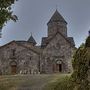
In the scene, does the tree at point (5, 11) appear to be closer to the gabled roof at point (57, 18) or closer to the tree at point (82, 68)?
the tree at point (82, 68)

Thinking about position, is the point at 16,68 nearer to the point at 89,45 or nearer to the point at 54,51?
the point at 54,51

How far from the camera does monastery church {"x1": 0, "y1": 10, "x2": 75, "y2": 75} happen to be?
6269 centimetres

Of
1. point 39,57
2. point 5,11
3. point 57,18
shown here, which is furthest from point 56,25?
point 5,11

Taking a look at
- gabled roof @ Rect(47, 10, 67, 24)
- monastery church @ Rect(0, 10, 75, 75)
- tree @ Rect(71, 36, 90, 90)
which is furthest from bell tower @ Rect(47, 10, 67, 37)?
tree @ Rect(71, 36, 90, 90)

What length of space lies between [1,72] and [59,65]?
11970 millimetres

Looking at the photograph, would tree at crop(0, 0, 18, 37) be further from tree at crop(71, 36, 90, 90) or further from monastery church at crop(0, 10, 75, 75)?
monastery church at crop(0, 10, 75, 75)

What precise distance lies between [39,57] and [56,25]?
35.7 ft

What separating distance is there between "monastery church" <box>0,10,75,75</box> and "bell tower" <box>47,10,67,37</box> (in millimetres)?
6713

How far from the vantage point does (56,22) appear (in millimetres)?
71375

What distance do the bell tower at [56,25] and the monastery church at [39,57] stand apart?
6713 millimetres

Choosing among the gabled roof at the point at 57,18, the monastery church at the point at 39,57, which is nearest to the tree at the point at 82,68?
the monastery church at the point at 39,57

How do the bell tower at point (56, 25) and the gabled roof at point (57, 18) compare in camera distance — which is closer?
the bell tower at point (56, 25)

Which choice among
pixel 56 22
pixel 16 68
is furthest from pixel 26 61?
pixel 56 22

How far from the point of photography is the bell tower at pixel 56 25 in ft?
232
